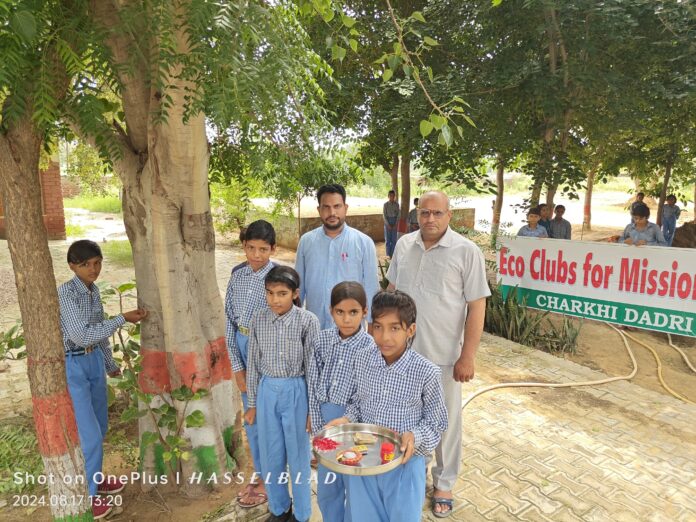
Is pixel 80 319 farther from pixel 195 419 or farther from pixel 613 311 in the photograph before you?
Answer: pixel 613 311

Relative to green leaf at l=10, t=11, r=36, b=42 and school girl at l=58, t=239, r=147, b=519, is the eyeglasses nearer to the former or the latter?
school girl at l=58, t=239, r=147, b=519

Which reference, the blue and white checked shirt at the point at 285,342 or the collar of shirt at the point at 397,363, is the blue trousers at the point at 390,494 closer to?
the collar of shirt at the point at 397,363

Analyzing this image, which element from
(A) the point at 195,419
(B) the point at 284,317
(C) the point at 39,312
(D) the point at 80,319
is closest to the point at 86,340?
(D) the point at 80,319

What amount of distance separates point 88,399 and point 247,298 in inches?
45.0

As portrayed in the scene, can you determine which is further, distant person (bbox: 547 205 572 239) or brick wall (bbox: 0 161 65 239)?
brick wall (bbox: 0 161 65 239)

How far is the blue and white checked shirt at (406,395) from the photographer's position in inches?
86.4

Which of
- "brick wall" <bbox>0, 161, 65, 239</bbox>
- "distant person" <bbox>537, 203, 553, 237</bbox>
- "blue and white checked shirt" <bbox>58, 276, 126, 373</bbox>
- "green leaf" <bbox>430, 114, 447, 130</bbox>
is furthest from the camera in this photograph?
"brick wall" <bbox>0, 161, 65, 239</bbox>

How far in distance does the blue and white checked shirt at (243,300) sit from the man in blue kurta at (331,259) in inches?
14.1

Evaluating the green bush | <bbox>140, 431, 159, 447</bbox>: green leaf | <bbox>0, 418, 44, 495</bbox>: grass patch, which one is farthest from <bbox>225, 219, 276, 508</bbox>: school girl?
the green bush

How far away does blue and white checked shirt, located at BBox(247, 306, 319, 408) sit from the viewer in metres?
2.62

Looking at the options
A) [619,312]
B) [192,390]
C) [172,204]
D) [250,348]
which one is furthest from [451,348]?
[619,312]

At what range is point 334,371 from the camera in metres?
2.46

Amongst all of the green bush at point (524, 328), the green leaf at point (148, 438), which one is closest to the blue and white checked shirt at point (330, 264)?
the green leaf at point (148, 438)

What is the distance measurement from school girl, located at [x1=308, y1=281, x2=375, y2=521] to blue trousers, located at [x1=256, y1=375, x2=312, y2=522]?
14cm
